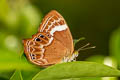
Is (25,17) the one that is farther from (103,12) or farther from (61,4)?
(103,12)

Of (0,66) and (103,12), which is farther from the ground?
(103,12)

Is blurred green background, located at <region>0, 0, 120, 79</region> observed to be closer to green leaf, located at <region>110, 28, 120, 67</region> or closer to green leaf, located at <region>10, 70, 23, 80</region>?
green leaf, located at <region>110, 28, 120, 67</region>

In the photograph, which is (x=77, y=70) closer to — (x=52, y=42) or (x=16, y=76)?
(x=16, y=76)

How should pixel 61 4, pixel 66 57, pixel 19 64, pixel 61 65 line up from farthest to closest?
pixel 61 4 < pixel 66 57 < pixel 19 64 < pixel 61 65

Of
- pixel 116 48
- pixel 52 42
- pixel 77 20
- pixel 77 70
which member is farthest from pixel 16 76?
pixel 77 20

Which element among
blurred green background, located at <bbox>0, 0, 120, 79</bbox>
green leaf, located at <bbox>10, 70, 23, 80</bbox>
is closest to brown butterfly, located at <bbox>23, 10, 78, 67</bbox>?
blurred green background, located at <bbox>0, 0, 120, 79</bbox>

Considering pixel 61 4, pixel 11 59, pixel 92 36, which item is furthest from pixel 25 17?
pixel 92 36
